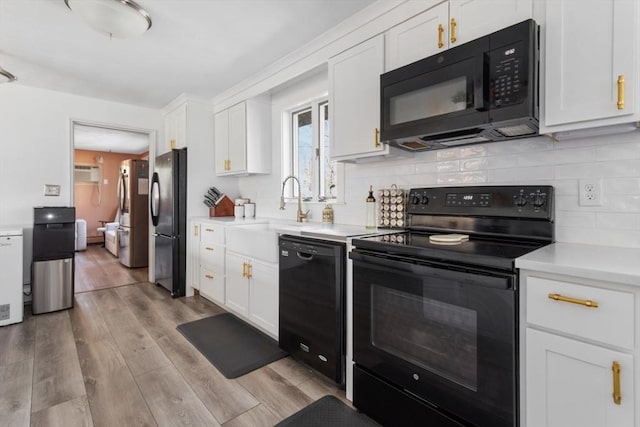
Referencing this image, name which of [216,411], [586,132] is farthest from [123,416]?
[586,132]

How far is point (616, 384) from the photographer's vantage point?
97 centimetres

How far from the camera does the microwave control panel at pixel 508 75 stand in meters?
1.36

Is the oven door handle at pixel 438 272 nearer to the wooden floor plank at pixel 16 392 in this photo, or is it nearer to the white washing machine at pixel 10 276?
the wooden floor plank at pixel 16 392

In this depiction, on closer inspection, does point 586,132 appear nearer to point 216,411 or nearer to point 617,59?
point 617,59

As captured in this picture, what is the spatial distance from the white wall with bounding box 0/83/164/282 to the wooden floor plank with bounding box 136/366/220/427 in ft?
8.82

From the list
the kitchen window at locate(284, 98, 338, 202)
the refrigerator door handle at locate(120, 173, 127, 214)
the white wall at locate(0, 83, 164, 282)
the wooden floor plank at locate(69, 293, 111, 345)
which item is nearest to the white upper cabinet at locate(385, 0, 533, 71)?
the kitchen window at locate(284, 98, 338, 202)

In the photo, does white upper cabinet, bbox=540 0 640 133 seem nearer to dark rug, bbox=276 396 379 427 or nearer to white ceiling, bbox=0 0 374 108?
white ceiling, bbox=0 0 374 108

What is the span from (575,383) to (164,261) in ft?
13.1

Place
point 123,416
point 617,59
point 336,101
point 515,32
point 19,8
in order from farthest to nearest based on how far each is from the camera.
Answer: point 336,101
point 19,8
point 123,416
point 515,32
point 617,59

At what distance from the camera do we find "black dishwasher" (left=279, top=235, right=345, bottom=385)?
1.86m

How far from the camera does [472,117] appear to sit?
4.92 ft

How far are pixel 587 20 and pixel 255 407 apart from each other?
2390 mm

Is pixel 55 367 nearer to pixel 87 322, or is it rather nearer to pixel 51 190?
pixel 87 322

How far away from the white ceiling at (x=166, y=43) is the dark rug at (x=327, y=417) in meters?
2.47
